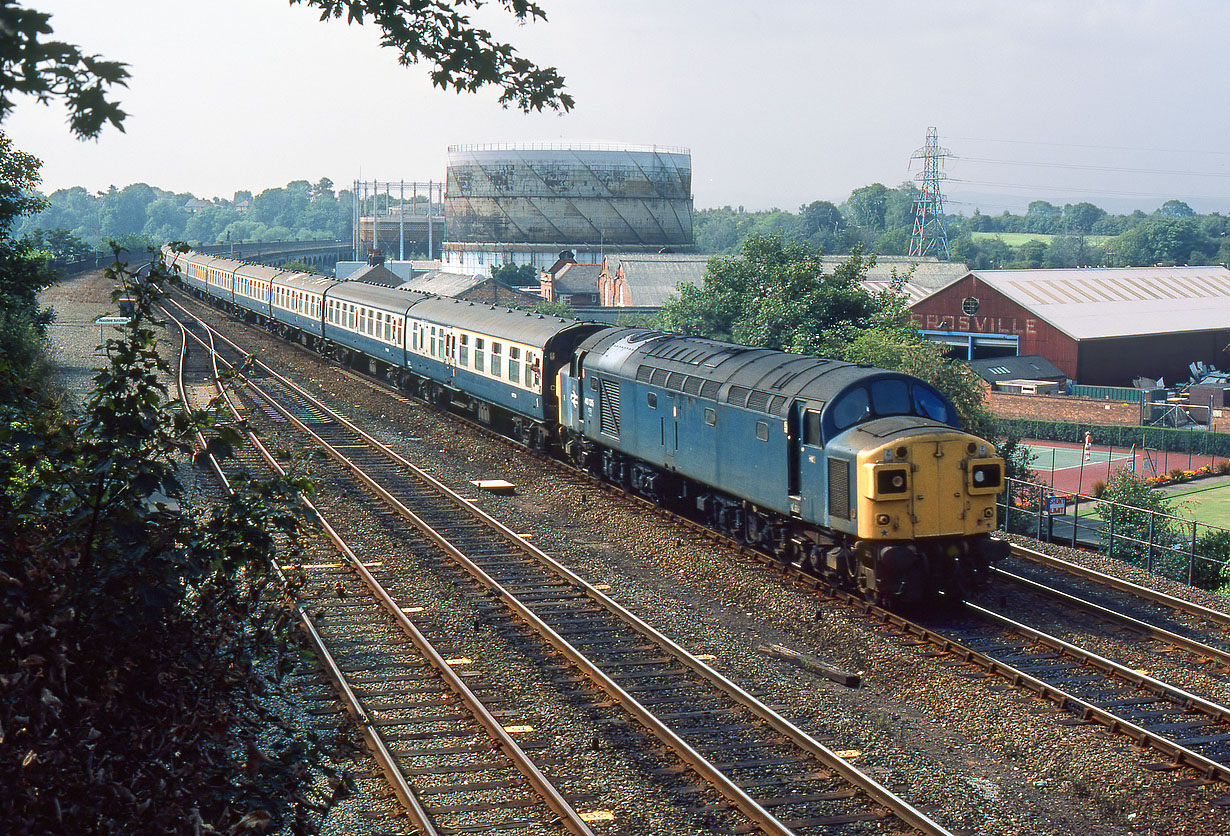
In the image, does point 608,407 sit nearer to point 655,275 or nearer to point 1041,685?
point 1041,685

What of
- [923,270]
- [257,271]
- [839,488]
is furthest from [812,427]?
[923,270]

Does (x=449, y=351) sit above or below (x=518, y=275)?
below

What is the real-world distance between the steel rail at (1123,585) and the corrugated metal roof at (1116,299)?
49128 millimetres

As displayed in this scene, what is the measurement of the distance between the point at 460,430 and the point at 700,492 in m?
13.9

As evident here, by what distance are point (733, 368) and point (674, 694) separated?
8016mm

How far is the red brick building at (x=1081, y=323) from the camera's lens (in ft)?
220

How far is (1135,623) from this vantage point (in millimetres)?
16469

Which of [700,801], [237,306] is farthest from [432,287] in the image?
[700,801]

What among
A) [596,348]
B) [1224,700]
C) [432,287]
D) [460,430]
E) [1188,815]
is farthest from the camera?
[432,287]

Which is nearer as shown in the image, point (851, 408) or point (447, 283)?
point (851, 408)

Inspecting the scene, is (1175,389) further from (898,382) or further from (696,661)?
(696,661)

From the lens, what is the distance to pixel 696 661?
47.3 ft

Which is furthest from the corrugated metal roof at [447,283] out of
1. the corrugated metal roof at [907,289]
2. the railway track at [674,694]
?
the railway track at [674,694]

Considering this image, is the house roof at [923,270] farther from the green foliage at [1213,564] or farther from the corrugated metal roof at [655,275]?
the green foliage at [1213,564]
